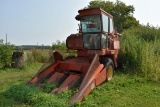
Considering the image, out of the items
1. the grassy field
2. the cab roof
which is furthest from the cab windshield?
the grassy field

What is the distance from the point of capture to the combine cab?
6.08 metres

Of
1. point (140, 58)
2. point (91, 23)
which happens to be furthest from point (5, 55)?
point (140, 58)

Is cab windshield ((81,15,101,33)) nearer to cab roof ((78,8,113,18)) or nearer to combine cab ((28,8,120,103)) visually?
combine cab ((28,8,120,103))

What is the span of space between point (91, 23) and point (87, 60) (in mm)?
1352

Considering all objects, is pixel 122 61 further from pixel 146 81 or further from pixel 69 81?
pixel 69 81

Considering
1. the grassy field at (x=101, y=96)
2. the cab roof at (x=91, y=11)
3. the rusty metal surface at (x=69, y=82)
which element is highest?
the cab roof at (x=91, y=11)

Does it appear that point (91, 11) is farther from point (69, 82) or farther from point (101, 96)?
point (101, 96)

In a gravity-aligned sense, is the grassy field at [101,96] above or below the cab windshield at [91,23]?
below

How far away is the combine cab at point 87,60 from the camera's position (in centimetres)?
608

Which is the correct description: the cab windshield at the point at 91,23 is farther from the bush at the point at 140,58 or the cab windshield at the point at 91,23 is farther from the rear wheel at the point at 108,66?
the bush at the point at 140,58

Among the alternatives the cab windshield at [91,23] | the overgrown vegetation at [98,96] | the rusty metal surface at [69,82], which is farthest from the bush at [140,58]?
the rusty metal surface at [69,82]

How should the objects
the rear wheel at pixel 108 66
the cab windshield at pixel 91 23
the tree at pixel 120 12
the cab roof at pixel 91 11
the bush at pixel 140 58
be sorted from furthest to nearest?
the tree at pixel 120 12, the bush at pixel 140 58, the cab windshield at pixel 91 23, the cab roof at pixel 91 11, the rear wheel at pixel 108 66

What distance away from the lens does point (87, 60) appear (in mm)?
7180

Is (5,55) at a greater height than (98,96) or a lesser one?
greater
